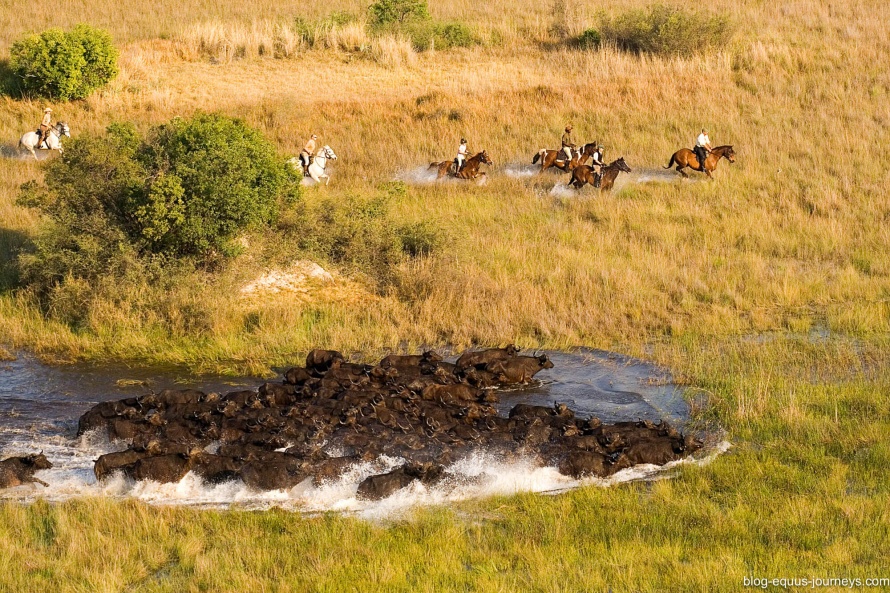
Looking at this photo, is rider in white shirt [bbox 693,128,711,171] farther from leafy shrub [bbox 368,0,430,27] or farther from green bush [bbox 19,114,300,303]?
leafy shrub [bbox 368,0,430,27]

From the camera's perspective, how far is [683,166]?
81.0 ft

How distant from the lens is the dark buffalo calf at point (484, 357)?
520 inches

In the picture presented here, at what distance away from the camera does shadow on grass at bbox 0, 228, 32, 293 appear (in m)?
17.5

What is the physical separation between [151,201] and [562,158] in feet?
38.0

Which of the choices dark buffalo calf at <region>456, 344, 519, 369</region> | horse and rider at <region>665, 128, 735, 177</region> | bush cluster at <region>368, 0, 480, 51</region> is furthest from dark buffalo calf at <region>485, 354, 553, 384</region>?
bush cluster at <region>368, 0, 480, 51</region>

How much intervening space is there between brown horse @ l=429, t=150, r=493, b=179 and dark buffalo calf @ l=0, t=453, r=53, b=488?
52.6 ft

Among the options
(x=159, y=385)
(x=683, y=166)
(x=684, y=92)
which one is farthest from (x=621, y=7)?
(x=159, y=385)

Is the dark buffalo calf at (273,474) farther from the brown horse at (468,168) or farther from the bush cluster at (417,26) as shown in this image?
the bush cluster at (417,26)

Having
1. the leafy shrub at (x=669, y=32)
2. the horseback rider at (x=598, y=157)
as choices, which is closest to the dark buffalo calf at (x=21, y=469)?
the horseback rider at (x=598, y=157)

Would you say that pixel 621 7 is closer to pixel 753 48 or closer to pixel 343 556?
pixel 753 48

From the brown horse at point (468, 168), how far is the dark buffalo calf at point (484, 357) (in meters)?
11.8

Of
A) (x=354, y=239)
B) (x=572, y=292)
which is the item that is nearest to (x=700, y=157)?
(x=572, y=292)

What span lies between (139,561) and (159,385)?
5.56 meters

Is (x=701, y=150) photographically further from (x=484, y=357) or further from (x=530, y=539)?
(x=530, y=539)
